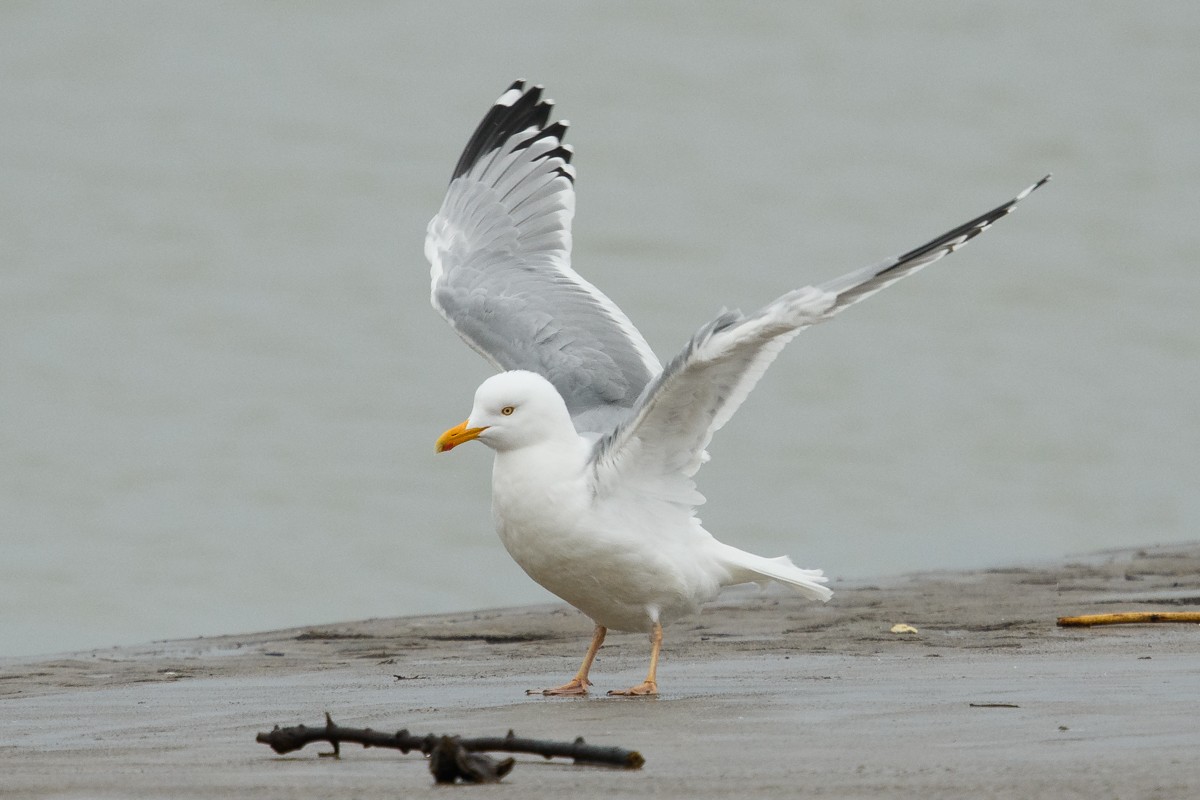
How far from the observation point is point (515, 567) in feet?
35.8

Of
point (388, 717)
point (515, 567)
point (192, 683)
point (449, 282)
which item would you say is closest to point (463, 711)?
point (388, 717)

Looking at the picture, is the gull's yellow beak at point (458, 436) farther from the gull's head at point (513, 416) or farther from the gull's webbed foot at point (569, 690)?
the gull's webbed foot at point (569, 690)

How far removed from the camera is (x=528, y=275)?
8.52 metres

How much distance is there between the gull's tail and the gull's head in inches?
27.2

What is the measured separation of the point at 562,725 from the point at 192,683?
215cm

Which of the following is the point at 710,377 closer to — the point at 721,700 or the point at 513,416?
the point at 513,416

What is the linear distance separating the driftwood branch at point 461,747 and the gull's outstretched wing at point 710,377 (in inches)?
74.8

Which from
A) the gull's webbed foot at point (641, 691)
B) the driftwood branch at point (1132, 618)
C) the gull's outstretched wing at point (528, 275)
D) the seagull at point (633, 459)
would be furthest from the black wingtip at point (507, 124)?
the gull's webbed foot at point (641, 691)

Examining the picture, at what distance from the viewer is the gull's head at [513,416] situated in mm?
6297

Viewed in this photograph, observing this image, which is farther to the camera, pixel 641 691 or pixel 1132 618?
pixel 1132 618

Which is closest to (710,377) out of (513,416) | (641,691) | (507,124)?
(513,416)

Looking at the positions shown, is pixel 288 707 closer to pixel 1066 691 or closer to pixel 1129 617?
pixel 1066 691

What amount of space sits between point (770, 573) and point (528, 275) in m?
Answer: 2.43

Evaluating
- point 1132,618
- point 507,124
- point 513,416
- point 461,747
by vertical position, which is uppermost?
point 507,124
